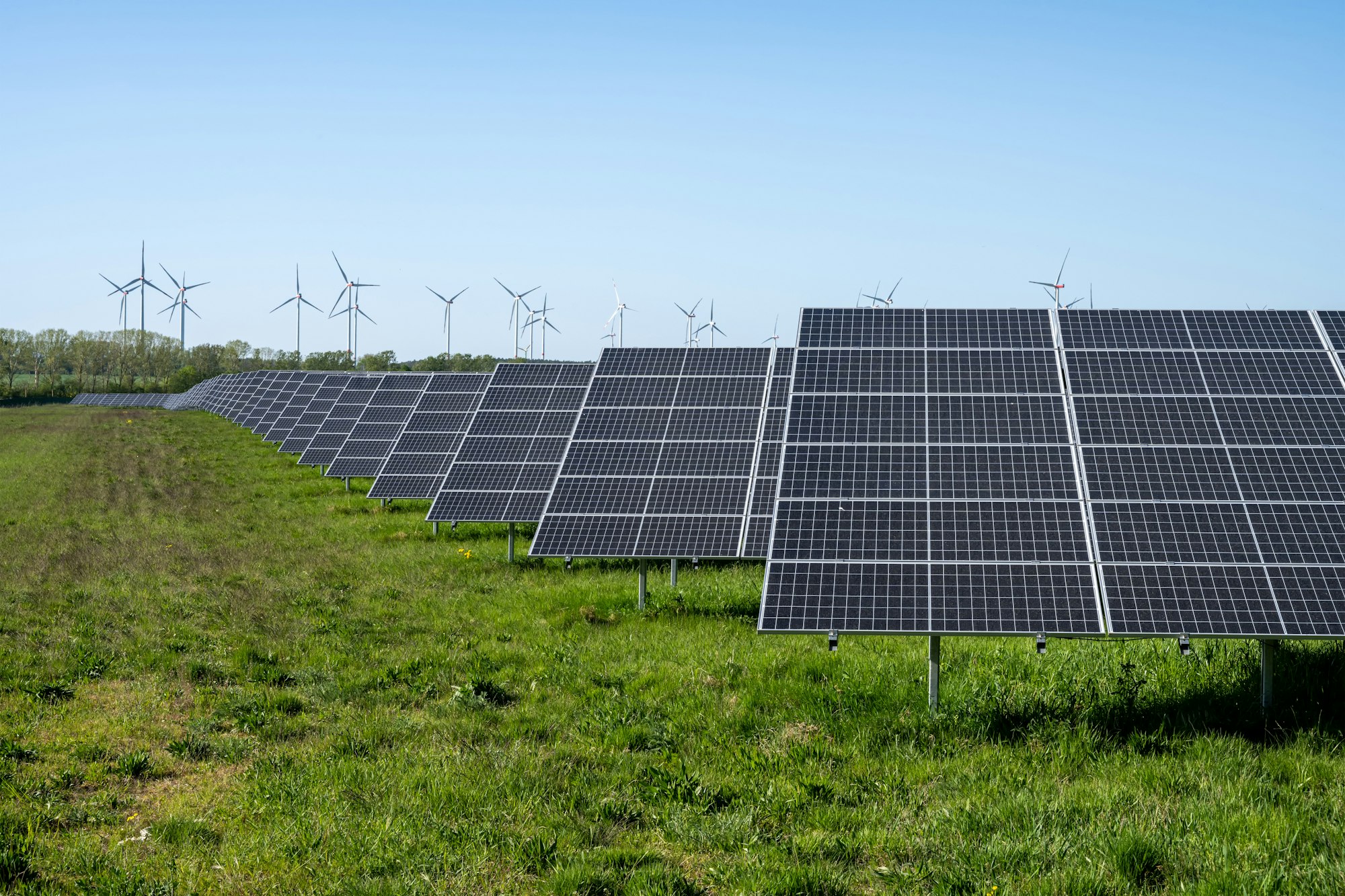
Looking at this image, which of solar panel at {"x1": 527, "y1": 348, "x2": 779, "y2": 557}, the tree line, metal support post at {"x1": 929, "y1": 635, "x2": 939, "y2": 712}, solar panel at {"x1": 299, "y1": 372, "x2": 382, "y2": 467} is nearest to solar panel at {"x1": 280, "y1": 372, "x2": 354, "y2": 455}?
solar panel at {"x1": 299, "y1": 372, "x2": 382, "y2": 467}

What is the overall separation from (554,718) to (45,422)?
92297mm

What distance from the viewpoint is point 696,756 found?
399 inches

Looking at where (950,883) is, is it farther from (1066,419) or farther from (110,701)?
(110,701)

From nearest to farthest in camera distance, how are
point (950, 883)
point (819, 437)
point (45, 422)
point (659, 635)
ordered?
1. point (950, 883)
2. point (819, 437)
3. point (659, 635)
4. point (45, 422)

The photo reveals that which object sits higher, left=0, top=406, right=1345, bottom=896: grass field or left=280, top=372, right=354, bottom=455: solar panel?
left=280, top=372, right=354, bottom=455: solar panel

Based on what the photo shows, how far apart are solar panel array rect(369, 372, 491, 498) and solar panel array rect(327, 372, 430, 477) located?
1486mm

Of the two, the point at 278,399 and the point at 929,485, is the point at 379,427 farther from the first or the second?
the point at 278,399

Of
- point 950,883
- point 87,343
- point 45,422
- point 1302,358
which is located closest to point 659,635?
point 950,883

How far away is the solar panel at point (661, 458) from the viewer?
17.2 metres

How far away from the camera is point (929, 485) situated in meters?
11.5

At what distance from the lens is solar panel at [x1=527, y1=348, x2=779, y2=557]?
17.2 meters

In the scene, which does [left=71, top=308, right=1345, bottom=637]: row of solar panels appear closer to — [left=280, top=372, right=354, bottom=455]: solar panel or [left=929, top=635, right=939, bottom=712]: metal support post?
[left=929, top=635, right=939, bottom=712]: metal support post

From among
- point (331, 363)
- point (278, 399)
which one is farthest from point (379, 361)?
point (278, 399)

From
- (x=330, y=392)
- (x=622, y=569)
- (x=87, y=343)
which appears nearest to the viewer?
(x=622, y=569)
